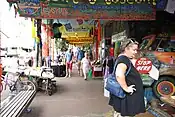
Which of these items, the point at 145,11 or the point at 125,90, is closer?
the point at 125,90

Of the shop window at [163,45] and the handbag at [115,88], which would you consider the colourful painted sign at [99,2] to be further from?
the handbag at [115,88]

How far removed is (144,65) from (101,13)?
2.26 metres

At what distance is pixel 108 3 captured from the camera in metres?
8.18

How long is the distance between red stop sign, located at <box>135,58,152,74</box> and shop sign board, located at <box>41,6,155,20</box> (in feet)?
5.27

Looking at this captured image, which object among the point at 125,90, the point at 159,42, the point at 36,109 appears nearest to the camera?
the point at 125,90

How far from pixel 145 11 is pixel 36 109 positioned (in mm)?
4221

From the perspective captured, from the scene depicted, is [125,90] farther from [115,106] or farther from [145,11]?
[145,11]

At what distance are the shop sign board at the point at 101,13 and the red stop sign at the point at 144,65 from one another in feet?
5.27

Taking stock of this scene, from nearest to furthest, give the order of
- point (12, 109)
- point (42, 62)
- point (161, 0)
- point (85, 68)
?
point (12, 109) < point (161, 0) < point (42, 62) < point (85, 68)

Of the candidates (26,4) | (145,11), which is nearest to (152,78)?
(145,11)

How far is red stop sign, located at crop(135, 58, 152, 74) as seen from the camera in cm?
944

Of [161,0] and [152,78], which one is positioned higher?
[161,0]

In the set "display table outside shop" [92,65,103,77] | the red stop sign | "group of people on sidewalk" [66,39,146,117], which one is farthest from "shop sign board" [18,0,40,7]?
"display table outside shop" [92,65,103,77]

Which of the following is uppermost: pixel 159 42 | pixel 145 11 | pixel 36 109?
pixel 145 11
